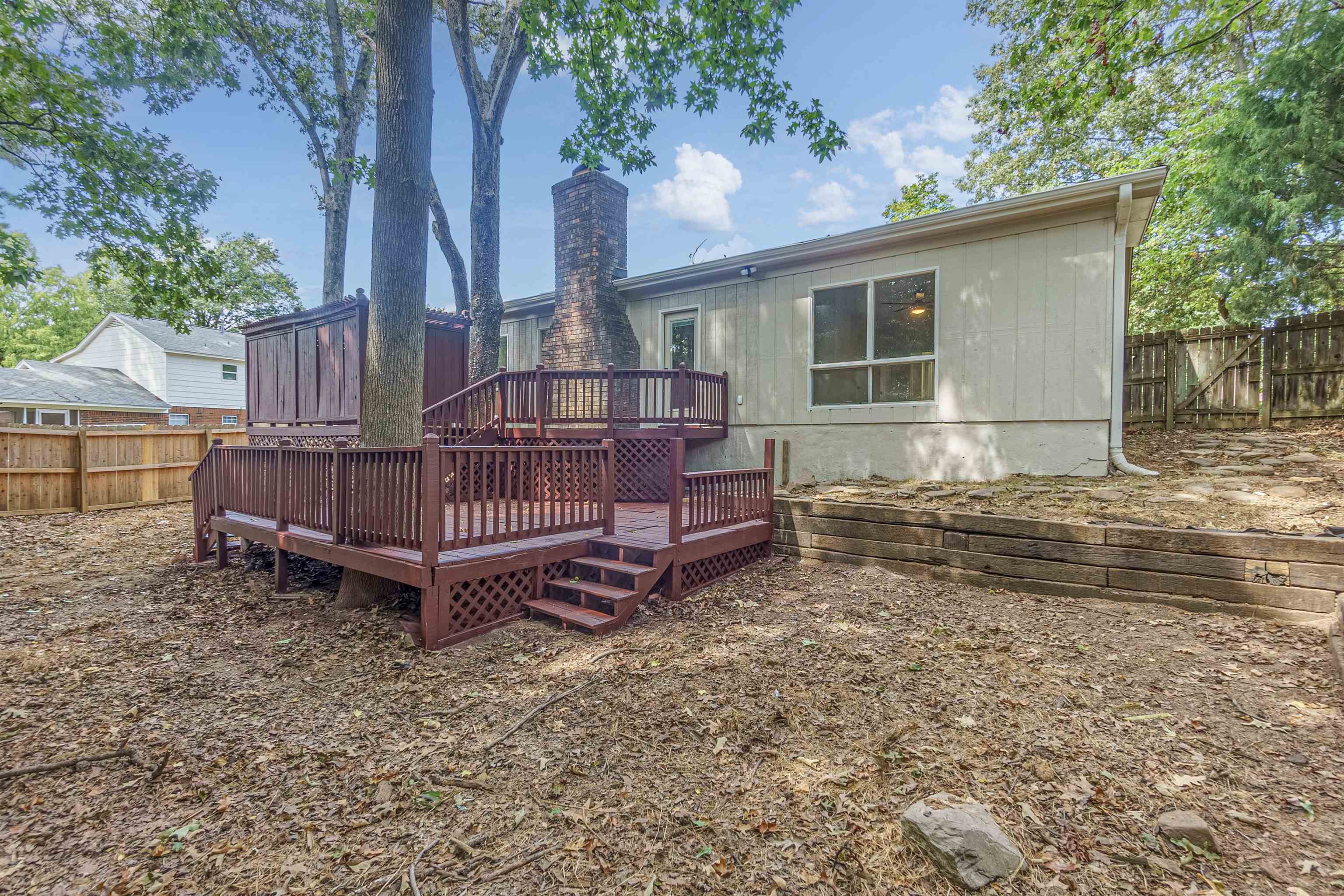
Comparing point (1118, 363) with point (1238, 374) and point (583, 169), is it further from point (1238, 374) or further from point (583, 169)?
point (583, 169)

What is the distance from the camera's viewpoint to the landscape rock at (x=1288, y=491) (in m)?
4.57

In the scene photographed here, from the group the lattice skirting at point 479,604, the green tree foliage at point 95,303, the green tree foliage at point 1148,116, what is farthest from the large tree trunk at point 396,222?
the green tree foliage at point 95,303

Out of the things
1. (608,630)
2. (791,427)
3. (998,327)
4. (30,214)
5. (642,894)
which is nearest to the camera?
(642,894)

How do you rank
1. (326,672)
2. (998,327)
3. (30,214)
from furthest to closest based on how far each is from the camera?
(30,214)
(998,327)
(326,672)

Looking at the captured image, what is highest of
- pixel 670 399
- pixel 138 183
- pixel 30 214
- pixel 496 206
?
pixel 496 206

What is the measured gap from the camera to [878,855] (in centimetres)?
185

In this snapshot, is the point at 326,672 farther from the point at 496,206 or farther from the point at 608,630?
the point at 496,206

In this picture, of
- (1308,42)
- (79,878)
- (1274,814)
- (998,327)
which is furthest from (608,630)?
(1308,42)

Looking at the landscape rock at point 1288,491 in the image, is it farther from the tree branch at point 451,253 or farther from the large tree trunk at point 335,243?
the large tree trunk at point 335,243

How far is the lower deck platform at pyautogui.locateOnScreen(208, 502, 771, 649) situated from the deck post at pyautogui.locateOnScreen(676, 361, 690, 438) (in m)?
2.01

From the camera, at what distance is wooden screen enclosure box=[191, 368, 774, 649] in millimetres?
3752

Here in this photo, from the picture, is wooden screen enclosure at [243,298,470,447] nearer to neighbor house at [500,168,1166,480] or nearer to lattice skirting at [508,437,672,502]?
neighbor house at [500,168,1166,480]

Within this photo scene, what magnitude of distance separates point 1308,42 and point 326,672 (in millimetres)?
14598

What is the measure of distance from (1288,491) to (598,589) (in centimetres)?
597
